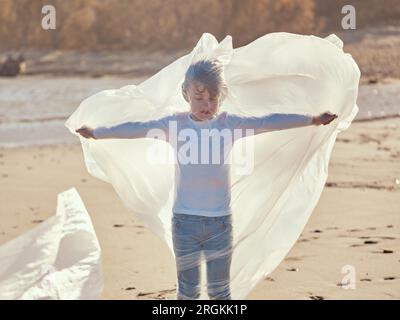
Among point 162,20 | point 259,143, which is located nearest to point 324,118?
point 259,143

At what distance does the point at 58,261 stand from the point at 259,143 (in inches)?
51.0

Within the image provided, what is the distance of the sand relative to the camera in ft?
18.2

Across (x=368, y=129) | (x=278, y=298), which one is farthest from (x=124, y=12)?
(x=278, y=298)

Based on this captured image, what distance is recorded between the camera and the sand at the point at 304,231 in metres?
5.55

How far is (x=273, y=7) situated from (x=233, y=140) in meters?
25.4

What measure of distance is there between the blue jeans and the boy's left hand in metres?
0.66

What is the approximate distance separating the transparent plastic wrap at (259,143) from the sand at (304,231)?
1.95 ft

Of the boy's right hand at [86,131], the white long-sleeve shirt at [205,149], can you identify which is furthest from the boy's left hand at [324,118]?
the boy's right hand at [86,131]

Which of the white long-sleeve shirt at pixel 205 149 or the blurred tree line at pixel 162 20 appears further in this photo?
the blurred tree line at pixel 162 20

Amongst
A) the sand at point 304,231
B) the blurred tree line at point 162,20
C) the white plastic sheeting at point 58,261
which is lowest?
the sand at point 304,231

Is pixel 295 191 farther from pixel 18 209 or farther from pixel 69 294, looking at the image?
pixel 18 209

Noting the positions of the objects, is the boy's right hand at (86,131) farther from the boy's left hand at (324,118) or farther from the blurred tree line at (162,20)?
the blurred tree line at (162,20)

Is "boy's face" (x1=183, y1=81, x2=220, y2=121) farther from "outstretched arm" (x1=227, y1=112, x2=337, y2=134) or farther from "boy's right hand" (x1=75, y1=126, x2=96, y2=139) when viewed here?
"boy's right hand" (x1=75, y1=126, x2=96, y2=139)

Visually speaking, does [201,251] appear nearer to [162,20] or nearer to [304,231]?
[304,231]
